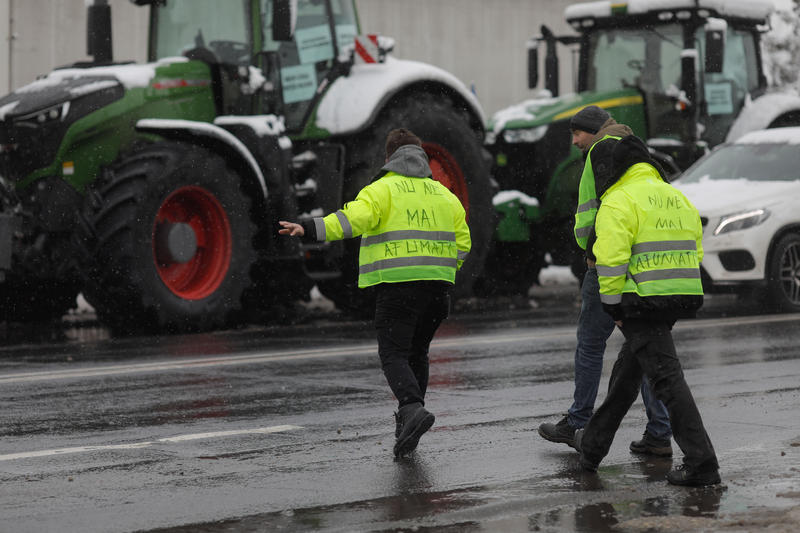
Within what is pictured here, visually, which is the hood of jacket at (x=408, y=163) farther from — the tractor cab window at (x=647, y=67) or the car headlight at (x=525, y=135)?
the tractor cab window at (x=647, y=67)

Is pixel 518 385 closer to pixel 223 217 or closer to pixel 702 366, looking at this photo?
pixel 702 366

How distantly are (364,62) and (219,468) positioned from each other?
877 centimetres

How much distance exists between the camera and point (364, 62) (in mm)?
15750

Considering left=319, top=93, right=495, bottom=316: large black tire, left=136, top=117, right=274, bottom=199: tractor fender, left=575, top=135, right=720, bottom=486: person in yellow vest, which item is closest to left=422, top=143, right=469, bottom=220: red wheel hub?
left=319, top=93, right=495, bottom=316: large black tire

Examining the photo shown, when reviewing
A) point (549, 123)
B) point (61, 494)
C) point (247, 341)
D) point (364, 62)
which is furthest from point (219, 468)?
point (549, 123)

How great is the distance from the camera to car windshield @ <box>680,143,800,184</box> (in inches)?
661

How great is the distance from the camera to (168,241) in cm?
1409

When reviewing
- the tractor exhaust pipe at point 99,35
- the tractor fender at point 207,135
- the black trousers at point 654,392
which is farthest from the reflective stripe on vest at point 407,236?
the tractor exhaust pipe at point 99,35

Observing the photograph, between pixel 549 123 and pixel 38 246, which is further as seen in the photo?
pixel 549 123

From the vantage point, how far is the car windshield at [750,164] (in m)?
16.8

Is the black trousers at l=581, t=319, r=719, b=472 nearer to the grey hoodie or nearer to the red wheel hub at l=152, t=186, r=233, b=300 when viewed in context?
the grey hoodie

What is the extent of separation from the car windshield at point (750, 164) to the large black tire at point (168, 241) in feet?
17.5

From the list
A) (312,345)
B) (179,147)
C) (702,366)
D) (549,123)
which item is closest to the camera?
(702,366)

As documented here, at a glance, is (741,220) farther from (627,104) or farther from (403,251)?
(403,251)
